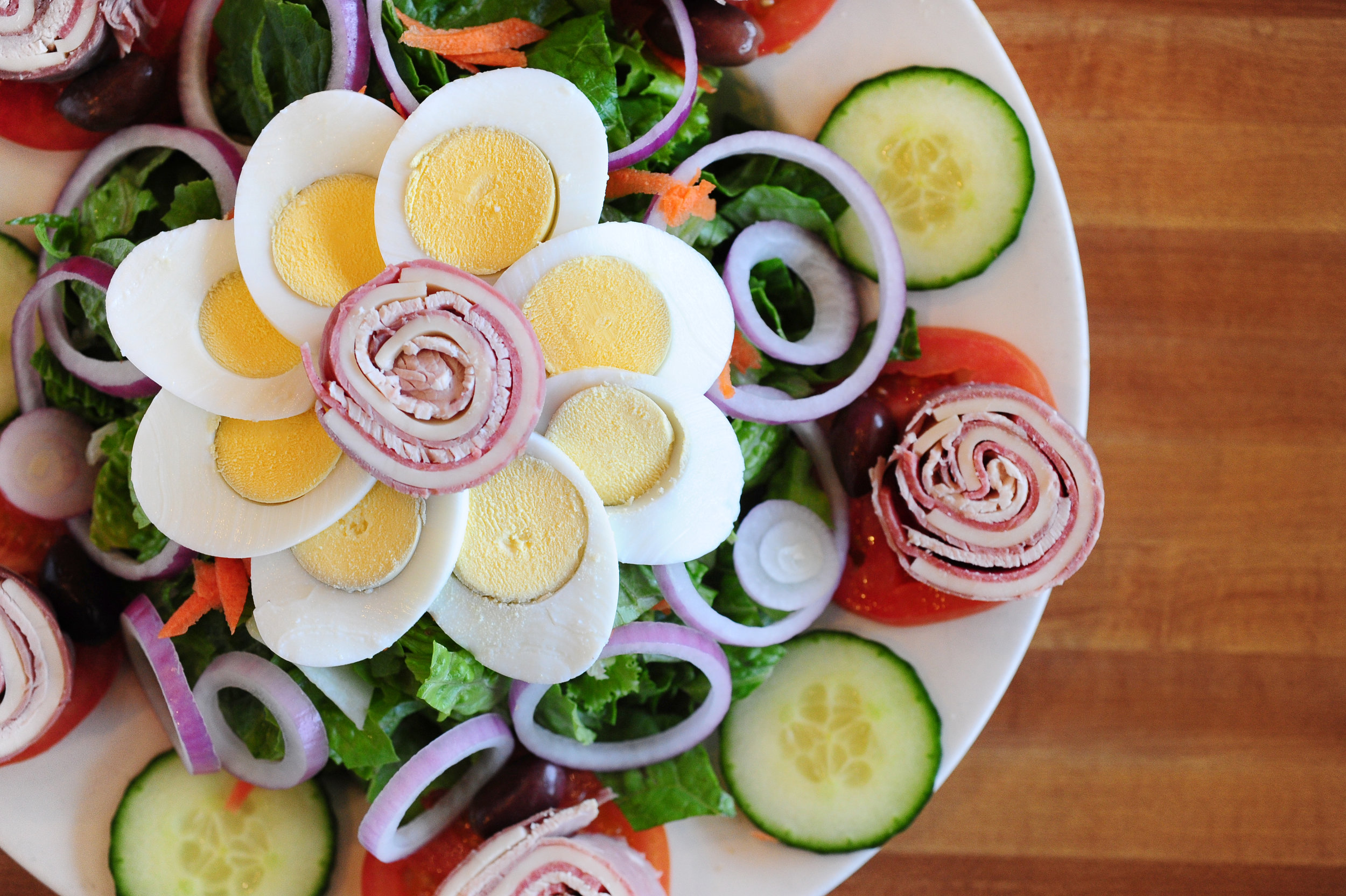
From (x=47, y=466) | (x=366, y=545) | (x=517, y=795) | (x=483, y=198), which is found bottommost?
(x=517, y=795)

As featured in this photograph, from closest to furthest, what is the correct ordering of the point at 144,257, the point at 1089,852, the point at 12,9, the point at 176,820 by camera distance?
1. the point at 144,257
2. the point at 12,9
3. the point at 176,820
4. the point at 1089,852

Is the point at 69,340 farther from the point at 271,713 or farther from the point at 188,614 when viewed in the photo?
the point at 271,713

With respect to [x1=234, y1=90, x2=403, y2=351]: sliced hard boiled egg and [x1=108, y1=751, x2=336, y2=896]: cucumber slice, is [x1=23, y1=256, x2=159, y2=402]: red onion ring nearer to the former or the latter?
[x1=234, y1=90, x2=403, y2=351]: sliced hard boiled egg

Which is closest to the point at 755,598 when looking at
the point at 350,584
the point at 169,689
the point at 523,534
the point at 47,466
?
the point at 523,534

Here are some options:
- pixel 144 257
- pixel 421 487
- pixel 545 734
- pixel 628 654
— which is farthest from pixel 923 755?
pixel 144 257

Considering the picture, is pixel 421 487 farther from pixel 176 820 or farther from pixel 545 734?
pixel 176 820

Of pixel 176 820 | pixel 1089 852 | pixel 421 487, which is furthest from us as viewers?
pixel 1089 852

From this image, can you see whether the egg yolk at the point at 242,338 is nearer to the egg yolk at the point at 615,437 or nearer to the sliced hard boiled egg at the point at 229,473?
the sliced hard boiled egg at the point at 229,473
